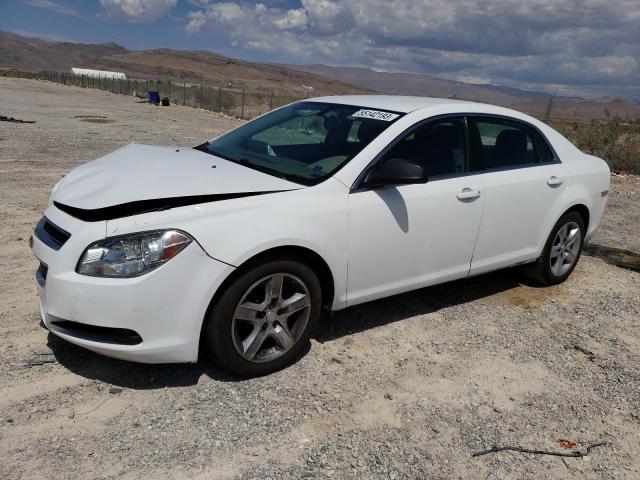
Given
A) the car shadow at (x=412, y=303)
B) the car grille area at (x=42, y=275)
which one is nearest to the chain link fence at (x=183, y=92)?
the car shadow at (x=412, y=303)

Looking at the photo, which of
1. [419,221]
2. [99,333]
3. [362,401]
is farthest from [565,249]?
[99,333]

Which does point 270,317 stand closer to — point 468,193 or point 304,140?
point 304,140

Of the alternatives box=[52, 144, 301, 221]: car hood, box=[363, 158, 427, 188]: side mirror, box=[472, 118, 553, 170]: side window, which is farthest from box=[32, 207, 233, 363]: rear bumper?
box=[472, 118, 553, 170]: side window

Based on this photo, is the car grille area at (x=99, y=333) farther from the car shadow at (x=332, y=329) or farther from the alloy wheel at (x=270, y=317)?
the alloy wheel at (x=270, y=317)

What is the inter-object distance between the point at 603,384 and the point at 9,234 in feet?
17.9

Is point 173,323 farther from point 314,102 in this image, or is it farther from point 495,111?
point 495,111

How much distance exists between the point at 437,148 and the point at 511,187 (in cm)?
78

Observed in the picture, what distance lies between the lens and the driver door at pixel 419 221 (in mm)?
3605

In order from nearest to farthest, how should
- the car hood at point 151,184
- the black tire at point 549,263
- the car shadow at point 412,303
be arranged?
1. the car hood at point 151,184
2. the car shadow at point 412,303
3. the black tire at point 549,263

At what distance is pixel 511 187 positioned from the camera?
14.5ft

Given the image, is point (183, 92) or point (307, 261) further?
point (183, 92)

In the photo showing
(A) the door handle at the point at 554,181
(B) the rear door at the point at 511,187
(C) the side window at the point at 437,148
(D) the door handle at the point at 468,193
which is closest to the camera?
(C) the side window at the point at 437,148

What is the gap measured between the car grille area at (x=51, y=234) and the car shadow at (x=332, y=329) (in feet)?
2.52

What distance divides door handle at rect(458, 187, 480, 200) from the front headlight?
216cm
